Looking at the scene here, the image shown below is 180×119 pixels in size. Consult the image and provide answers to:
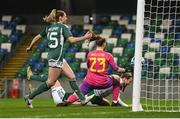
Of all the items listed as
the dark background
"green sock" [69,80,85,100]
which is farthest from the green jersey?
the dark background

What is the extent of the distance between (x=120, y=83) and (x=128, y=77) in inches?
13.6

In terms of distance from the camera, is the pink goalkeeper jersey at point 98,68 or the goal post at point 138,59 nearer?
the goal post at point 138,59

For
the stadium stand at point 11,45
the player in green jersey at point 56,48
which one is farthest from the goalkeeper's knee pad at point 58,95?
the stadium stand at point 11,45

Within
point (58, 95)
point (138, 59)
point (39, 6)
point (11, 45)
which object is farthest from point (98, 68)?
point (39, 6)

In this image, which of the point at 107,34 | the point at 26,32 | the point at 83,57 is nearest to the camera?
the point at 83,57

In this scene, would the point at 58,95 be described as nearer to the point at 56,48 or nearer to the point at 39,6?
the point at 56,48

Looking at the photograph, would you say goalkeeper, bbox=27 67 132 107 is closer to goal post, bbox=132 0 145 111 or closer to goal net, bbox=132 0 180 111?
goal net, bbox=132 0 180 111

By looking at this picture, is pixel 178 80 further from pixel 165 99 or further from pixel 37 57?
pixel 37 57

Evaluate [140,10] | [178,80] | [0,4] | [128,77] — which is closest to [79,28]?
[0,4]

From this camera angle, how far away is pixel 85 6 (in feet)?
98.7

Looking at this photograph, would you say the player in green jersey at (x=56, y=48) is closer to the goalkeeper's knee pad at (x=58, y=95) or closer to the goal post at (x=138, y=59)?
the goalkeeper's knee pad at (x=58, y=95)

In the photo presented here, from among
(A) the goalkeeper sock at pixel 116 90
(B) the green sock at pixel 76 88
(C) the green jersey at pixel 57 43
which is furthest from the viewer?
(A) the goalkeeper sock at pixel 116 90

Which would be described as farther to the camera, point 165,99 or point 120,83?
point 165,99

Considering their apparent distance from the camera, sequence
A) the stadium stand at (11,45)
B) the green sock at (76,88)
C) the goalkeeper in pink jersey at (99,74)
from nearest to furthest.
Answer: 1. the green sock at (76,88)
2. the goalkeeper in pink jersey at (99,74)
3. the stadium stand at (11,45)
